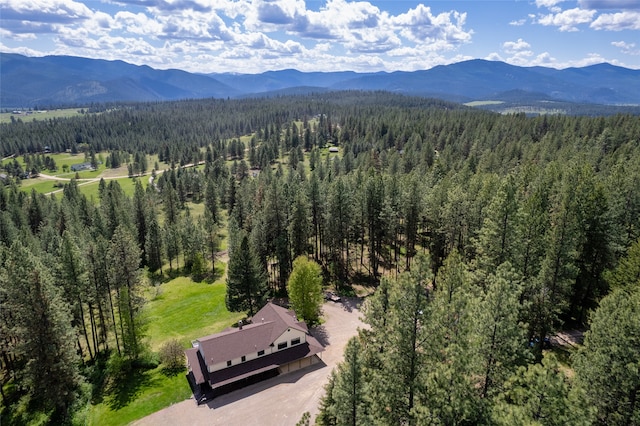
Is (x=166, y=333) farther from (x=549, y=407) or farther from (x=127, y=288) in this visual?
(x=549, y=407)

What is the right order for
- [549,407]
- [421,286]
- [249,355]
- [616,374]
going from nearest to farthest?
[549,407]
[616,374]
[421,286]
[249,355]

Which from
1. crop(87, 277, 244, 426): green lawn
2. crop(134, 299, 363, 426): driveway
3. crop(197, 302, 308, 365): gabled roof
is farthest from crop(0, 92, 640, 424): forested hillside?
crop(197, 302, 308, 365): gabled roof

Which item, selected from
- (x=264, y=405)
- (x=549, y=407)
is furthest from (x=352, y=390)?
(x=264, y=405)

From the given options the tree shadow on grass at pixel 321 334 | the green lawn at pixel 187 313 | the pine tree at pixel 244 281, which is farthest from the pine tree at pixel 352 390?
the green lawn at pixel 187 313

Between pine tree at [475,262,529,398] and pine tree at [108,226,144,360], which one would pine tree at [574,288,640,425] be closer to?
pine tree at [475,262,529,398]

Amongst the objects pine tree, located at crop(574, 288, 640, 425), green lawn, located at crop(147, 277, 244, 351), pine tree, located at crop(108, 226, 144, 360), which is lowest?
green lawn, located at crop(147, 277, 244, 351)

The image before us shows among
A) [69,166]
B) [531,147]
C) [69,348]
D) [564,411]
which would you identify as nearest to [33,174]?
[69,166]

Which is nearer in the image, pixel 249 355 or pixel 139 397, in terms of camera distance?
pixel 139 397
